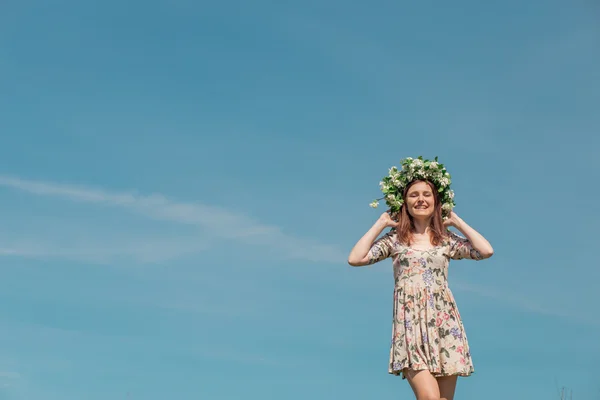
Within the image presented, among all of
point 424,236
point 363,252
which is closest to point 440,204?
point 424,236

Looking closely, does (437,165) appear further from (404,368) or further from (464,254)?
(404,368)

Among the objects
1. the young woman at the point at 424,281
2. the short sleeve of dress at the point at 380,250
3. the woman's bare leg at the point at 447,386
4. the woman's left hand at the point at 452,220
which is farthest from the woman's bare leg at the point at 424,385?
the woman's left hand at the point at 452,220

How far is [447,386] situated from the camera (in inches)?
373

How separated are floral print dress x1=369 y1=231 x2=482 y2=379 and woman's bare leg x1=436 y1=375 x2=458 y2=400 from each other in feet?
0.38

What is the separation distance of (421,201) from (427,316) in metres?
1.35

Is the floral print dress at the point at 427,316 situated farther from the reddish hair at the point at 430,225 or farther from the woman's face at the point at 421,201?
the woman's face at the point at 421,201

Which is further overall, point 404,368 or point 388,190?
point 388,190

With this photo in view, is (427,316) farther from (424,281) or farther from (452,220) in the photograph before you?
(452,220)

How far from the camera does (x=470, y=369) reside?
951cm

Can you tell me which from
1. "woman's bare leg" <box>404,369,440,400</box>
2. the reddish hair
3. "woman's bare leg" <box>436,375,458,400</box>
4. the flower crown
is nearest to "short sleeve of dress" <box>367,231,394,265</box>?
the reddish hair

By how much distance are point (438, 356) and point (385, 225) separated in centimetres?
164

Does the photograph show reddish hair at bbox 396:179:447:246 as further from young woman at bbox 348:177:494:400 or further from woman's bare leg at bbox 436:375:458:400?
woman's bare leg at bbox 436:375:458:400

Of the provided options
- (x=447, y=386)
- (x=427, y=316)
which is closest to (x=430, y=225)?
(x=427, y=316)

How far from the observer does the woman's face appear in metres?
9.99
